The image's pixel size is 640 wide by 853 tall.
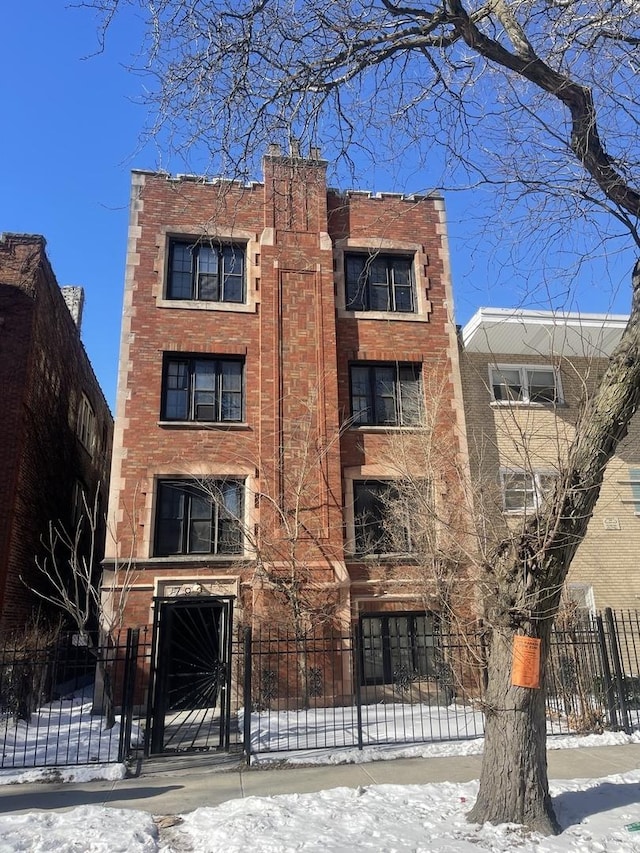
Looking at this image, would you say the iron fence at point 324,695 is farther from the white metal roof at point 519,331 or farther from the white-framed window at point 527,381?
the white metal roof at point 519,331

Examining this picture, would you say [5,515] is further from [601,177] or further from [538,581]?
[601,177]

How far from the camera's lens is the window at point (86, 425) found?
2062 centimetres

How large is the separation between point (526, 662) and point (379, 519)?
30.5 feet

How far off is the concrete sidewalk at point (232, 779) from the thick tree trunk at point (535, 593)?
7.08 ft

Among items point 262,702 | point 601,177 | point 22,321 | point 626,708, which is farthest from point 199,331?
point 626,708

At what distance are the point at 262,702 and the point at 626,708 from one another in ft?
21.2

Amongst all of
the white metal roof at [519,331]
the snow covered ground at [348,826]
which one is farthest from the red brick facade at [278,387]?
the snow covered ground at [348,826]

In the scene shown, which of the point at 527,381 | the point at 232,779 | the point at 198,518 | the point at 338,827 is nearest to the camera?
the point at 338,827

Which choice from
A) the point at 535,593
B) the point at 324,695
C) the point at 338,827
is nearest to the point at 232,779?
the point at 338,827

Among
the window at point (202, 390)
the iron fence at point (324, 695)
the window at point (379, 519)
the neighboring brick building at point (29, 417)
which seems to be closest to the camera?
the iron fence at point (324, 695)

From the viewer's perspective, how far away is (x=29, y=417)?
48.5 feet

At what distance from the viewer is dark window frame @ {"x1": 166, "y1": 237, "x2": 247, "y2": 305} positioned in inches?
624

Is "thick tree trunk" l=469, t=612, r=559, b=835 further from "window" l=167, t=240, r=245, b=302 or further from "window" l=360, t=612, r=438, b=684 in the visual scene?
"window" l=167, t=240, r=245, b=302

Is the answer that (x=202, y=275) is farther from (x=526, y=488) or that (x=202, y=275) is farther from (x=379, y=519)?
(x=526, y=488)
